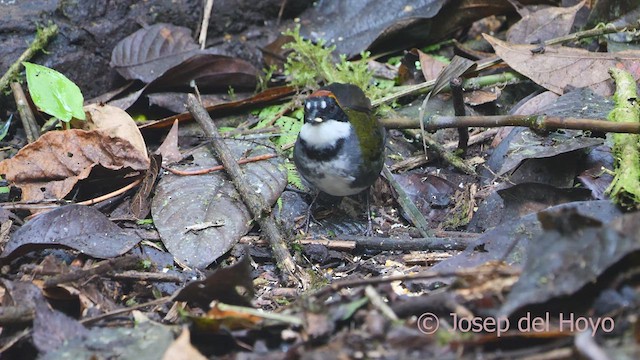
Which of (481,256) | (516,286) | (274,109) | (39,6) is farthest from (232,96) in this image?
(516,286)

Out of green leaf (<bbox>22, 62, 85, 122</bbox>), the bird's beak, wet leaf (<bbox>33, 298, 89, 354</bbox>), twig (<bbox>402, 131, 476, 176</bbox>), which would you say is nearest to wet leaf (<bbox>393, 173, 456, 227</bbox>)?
twig (<bbox>402, 131, 476, 176</bbox>)

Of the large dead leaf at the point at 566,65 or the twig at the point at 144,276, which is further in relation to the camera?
the large dead leaf at the point at 566,65

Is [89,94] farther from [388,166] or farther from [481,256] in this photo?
[481,256]

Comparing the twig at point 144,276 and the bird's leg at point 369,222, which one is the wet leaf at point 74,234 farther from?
the bird's leg at point 369,222

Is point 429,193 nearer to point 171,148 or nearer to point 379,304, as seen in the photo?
point 171,148

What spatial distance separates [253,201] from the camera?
12.8 feet

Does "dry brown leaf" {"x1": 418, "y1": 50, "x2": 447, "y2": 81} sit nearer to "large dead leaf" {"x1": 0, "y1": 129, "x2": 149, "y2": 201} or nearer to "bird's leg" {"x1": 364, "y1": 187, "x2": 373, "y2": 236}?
"bird's leg" {"x1": 364, "y1": 187, "x2": 373, "y2": 236}

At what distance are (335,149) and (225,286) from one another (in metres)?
1.84

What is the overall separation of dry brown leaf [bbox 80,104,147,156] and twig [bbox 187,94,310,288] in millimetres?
423

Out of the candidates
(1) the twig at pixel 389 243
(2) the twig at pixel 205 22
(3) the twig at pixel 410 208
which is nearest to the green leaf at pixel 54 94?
(1) the twig at pixel 389 243

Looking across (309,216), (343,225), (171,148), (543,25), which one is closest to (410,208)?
(343,225)

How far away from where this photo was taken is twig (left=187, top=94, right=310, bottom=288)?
11.6ft

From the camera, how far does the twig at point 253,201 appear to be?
11.6 ft

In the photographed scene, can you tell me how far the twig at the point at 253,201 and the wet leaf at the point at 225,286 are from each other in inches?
35.4
